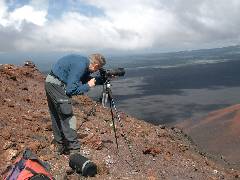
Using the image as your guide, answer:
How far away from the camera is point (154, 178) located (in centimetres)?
1091

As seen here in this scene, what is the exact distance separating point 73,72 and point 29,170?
2.80 metres

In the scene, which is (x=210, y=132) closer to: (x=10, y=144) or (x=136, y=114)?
(x=10, y=144)

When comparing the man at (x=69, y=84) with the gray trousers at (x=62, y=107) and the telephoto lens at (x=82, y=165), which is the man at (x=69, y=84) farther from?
the telephoto lens at (x=82, y=165)

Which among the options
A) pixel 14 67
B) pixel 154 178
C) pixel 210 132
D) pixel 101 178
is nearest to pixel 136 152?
pixel 154 178

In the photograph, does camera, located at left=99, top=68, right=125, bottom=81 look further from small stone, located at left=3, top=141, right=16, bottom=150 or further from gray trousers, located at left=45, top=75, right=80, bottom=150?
small stone, located at left=3, top=141, right=16, bottom=150

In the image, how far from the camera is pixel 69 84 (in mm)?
9664

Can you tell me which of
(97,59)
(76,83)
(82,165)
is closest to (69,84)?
(76,83)

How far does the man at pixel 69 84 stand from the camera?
9.62 m

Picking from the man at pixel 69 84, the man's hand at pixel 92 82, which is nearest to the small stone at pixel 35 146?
the man at pixel 69 84

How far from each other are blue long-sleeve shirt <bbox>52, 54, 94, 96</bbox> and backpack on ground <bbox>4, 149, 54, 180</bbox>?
195 cm

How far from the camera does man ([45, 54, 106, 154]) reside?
9625mm

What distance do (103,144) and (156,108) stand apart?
116 m

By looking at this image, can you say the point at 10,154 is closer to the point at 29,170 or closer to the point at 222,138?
the point at 29,170

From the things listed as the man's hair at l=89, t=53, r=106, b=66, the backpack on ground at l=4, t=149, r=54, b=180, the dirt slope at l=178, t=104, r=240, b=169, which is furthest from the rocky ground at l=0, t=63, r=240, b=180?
the dirt slope at l=178, t=104, r=240, b=169
